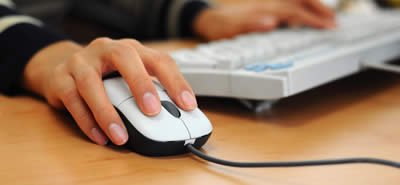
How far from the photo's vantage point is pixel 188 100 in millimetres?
377

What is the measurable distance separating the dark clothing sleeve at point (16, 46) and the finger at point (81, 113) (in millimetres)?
164

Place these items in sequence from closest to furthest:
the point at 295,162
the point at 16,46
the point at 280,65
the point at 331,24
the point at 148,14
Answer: the point at 295,162 → the point at 280,65 → the point at 16,46 → the point at 331,24 → the point at 148,14

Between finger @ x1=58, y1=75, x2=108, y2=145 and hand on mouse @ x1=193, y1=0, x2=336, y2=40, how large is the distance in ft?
1.52

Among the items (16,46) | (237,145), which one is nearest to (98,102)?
(237,145)

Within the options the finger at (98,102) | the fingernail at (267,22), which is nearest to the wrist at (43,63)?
the finger at (98,102)

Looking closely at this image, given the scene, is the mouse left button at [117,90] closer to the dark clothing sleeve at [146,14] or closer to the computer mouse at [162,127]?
the computer mouse at [162,127]

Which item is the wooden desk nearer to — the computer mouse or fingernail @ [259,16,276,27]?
the computer mouse

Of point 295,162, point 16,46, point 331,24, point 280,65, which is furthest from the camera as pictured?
point 331,24

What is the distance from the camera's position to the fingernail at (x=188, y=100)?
372mm

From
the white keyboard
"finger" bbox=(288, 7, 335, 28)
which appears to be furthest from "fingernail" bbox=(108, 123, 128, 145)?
"finger" bbox=(288, 7, 335, 28)

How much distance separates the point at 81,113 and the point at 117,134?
56 millimetres

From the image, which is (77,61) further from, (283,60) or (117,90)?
(283,60)

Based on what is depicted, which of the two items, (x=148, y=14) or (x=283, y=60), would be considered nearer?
(x=283, y=60)

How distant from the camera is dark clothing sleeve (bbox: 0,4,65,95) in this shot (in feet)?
1.78
